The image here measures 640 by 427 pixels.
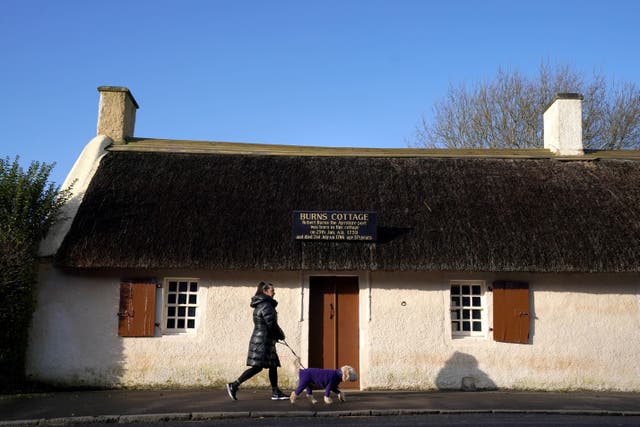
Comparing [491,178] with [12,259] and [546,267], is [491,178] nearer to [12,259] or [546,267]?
[546,267]

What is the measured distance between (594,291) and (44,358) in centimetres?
974

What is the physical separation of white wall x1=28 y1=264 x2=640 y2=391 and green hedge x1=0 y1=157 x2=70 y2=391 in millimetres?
394

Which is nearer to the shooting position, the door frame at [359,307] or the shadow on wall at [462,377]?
the shadow on wall at [462,377]

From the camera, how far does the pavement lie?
23.8 ft

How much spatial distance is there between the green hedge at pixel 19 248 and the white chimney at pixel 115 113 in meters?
2.58

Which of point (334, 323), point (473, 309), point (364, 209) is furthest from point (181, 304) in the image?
point (473, 309)

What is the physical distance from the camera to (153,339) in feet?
31.9

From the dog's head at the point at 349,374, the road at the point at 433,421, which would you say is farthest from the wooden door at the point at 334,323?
the road at the point at 433,421

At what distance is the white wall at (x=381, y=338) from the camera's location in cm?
966

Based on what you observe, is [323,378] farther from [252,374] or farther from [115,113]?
[115,113]

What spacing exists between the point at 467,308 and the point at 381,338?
1.70 meters

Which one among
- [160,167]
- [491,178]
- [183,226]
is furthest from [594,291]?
[160,167]

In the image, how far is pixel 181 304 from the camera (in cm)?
1009

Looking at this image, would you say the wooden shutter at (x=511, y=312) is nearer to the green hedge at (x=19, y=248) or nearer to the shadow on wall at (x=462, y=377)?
the shadow on wall at (x=462, y=377)
